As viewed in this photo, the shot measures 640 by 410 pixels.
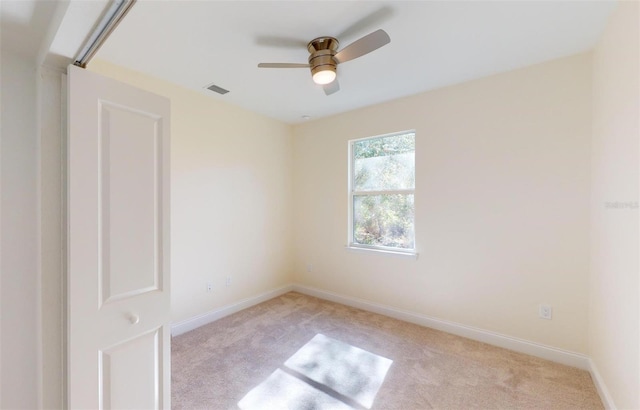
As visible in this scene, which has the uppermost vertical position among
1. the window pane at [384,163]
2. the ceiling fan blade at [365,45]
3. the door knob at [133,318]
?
the ceiling fan blade at [365,45]

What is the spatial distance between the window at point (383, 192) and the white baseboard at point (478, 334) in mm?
736

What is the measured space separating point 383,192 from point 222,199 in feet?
6.57

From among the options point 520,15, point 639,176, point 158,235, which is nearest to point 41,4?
point 158,235

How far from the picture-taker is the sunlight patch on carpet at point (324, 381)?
1.83m

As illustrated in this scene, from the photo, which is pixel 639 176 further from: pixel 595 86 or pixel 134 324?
pixel 134 324

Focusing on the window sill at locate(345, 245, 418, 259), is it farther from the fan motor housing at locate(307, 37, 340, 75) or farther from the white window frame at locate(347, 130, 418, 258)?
the fan motor housing at locate(307, 37, 340, 75)

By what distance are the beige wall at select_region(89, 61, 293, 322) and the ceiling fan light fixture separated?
164 cm

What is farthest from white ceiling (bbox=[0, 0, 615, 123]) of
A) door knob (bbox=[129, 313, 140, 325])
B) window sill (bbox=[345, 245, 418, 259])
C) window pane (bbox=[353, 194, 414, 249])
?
window sill (bbox=[345, 245, 418, 259])

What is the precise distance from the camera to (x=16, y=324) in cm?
107

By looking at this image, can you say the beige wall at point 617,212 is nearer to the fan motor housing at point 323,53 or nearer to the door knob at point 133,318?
the fan motor housing at point 323,53

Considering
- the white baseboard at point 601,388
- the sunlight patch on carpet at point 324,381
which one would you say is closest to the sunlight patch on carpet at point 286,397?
the sunlight patch on carpet at point 324,381

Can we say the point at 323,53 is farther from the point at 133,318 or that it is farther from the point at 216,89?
the point at 133,318

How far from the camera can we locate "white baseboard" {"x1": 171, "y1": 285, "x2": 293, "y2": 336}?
278 centimetres

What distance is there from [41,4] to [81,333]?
1.27 m
